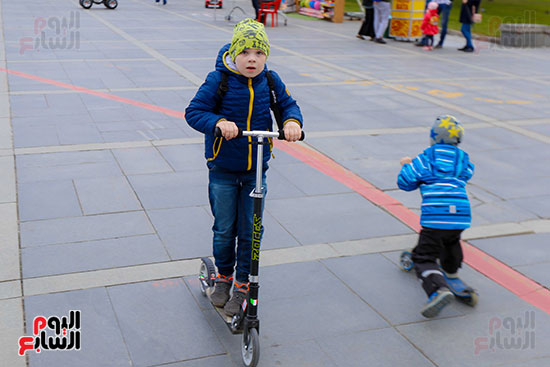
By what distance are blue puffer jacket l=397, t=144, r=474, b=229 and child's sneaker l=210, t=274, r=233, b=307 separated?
1391 mm

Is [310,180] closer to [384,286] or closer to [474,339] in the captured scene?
[384,286]

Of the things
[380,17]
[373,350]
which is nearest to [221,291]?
[373,350]

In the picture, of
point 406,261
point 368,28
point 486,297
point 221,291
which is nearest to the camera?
point 221,291

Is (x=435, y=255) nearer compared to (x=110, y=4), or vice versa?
(x=435, y=255)

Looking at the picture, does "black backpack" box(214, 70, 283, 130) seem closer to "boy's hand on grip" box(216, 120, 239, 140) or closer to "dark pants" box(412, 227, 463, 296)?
"boy's hand on grip" box(216, 120, 239, 140)

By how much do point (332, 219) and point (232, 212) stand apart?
6.28ft

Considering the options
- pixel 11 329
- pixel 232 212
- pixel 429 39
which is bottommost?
pixel 11 329

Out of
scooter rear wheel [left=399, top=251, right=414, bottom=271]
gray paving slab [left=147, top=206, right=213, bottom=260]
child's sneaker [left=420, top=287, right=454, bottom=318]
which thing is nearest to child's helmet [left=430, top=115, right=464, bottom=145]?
scooter rear wheel [left=399, top=251, right=414, bottom=271]

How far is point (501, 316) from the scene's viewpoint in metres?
4.21

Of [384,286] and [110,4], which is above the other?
[110,4]

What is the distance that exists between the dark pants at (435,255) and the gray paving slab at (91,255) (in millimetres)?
1873

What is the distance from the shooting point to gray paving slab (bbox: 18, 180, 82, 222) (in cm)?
558

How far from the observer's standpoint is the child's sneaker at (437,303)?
157 inches

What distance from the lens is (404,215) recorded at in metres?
5.89
